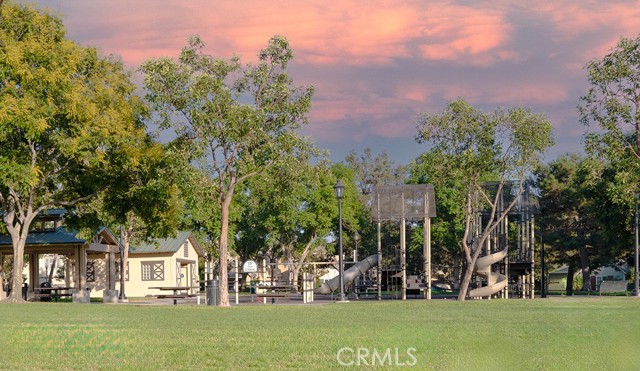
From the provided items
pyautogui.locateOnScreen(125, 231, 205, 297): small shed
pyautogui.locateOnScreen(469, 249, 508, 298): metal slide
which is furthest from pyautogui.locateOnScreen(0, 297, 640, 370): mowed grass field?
pyautogui.locateOnScreen(125, 231, 205, 297): small shed

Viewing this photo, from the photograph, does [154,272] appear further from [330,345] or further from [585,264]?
[330,345]

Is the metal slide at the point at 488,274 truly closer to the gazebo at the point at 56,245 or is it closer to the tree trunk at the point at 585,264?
the gazebo at the point at 56,245

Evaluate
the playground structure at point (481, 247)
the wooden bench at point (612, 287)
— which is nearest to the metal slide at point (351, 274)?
the playground structure at point (481, 247)

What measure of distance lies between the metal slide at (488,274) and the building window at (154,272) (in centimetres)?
3092

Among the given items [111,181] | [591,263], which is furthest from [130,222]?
[591,263]

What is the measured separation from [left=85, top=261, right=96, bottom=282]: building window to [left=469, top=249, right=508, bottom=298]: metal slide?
31837 millimetres

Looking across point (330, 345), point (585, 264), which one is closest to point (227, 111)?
point (330, 345)

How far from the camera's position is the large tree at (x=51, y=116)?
36594mm

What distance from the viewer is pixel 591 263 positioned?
243 feet

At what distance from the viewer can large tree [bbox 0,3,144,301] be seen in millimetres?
36594

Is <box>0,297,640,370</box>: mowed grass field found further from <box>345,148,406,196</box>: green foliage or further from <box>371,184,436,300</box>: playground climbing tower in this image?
<box>345,148,406,196</box>: green foliage

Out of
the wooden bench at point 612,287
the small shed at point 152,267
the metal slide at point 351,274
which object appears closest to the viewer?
the metal slide at point 351,274

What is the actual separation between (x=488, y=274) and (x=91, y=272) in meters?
32.7

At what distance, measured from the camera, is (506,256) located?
4522 cm
